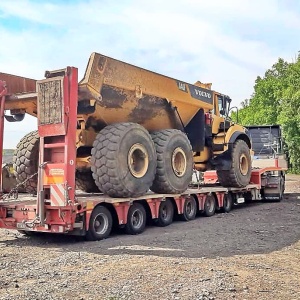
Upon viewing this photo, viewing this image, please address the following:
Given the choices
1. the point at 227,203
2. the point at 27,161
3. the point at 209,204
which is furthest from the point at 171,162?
the point at 227,203

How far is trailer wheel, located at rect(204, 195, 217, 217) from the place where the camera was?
13.3 metres

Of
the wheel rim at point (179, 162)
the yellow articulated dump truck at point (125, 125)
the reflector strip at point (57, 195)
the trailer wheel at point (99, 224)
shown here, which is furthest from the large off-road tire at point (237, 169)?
the reflector strip at point (57, 195)

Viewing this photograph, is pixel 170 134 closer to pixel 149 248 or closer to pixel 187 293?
pixel 149 248

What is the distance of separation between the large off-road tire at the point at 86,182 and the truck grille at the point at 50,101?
9.44 ft

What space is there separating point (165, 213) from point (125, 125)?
272 cm

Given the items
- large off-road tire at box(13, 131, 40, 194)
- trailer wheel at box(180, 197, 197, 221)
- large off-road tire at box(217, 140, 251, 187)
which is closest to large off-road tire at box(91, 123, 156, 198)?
large off-road tire at box(13, 131, 40, 194)

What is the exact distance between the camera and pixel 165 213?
11.5 m

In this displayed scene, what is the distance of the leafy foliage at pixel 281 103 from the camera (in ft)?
118

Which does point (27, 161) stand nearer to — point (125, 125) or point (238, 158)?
point (125, 125)

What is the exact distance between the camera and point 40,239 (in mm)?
9648

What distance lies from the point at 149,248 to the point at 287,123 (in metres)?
30.1

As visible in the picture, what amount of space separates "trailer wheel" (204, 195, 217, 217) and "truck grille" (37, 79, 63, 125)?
5.96 meters

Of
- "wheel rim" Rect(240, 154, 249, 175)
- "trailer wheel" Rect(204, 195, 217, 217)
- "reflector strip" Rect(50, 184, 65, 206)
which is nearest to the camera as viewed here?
"reflector strip" Rect(50, 184, 65, 206)

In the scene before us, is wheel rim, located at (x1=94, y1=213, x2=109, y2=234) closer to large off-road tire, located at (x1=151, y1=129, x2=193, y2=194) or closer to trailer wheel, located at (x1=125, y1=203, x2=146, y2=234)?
trailer wheel, located at (x1=125, y1=203, x2=146, y2=234)
